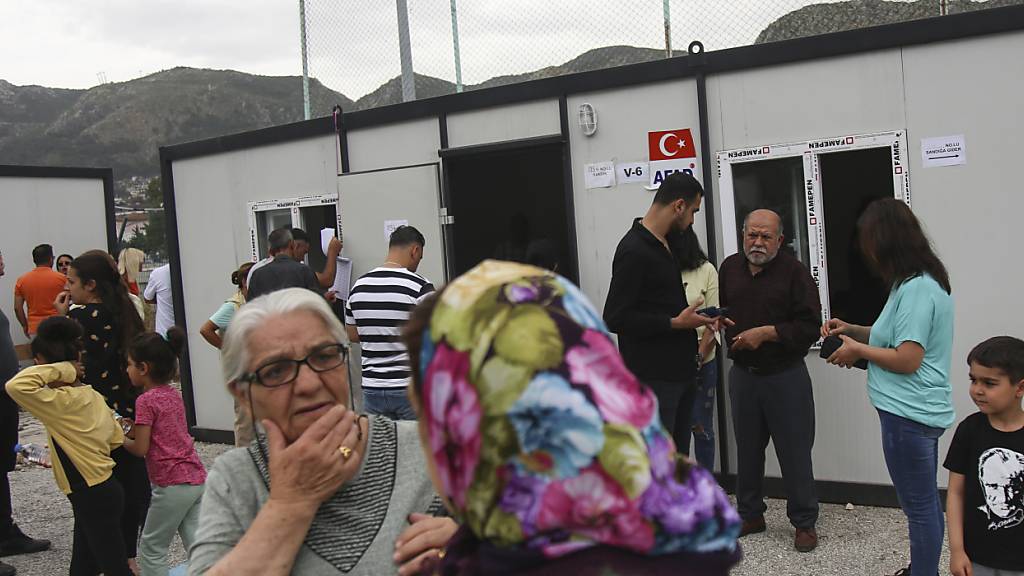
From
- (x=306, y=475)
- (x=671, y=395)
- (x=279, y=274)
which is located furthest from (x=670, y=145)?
(x=306, y=475)

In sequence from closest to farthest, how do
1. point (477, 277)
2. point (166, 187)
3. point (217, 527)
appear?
point (477, 277) → point (217, 527) → point (166, 187)

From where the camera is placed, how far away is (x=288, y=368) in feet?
6.44

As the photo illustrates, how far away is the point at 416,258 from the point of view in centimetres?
581

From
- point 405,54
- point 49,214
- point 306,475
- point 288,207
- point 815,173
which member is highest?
point 405,54

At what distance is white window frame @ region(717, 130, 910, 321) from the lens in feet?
18.6

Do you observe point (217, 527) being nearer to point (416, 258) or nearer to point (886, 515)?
point (416, 258)

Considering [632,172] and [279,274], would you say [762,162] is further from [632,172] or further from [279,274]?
[279,274]

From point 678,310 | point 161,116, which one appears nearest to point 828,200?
point 678,310

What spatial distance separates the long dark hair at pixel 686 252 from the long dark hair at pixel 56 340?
12.5 feet

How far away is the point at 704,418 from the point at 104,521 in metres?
3.84

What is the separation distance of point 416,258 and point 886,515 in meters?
3.58

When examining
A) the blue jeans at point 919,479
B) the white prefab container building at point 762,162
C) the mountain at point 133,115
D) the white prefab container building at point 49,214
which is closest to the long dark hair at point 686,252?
the white prefab container building at point 762,162

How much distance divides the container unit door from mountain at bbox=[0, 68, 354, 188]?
7735 centimetres

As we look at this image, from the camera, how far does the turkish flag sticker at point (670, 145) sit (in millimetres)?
6301
